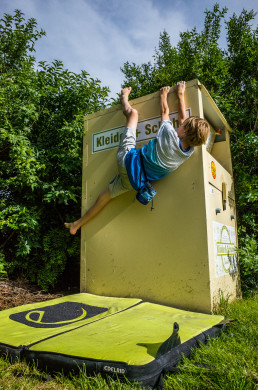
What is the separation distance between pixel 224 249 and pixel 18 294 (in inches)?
89.3

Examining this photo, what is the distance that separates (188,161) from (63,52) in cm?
270

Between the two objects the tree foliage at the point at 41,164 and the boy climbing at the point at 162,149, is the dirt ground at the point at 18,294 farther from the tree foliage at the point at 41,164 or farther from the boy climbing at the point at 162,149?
the boy climbing at the point at 162,149

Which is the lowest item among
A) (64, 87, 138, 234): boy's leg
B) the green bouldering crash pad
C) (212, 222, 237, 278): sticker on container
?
the green bouldering crash pad

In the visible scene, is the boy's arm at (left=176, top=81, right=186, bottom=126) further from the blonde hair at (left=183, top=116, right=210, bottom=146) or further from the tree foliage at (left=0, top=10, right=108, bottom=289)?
the tree foliage at (left=0, top=10, right=108, bottom=289)

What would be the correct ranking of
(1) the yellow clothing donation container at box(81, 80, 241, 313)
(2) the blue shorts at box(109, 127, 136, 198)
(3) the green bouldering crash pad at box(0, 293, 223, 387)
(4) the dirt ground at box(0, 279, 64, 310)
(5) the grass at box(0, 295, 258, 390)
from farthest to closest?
(4) the dirt ground at box(0, 279, 64, 310), (2) the blue shorts at box(109, 127, 136, 198), (1) the yellow clothing donation container at box(81, 80, 241, 313), (3) the green bouldering crash pad at box(0, 293, 223, 387), (5) the grass at box(0, 295, 258, 390)

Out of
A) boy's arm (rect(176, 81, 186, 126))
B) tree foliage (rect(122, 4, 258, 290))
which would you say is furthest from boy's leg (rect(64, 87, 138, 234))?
tree foliage (rect(122, 4, 258, 290))

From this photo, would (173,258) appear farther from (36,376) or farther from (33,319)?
(36,376)

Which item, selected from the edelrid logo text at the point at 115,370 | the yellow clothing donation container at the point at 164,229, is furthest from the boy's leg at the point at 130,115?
the edelrid logo text at the point at 115,370

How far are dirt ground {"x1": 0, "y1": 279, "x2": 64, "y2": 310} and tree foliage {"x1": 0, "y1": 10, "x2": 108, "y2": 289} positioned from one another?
0.12 meters

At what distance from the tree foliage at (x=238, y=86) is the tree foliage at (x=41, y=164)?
1494 mm

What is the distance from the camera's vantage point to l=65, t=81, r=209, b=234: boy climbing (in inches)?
103

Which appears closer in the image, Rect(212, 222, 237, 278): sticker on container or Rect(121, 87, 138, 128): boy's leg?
Rect(212, 222, 237, 278): sticker on container

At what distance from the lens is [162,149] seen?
2.60 metres

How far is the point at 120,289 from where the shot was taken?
2.91 metres
